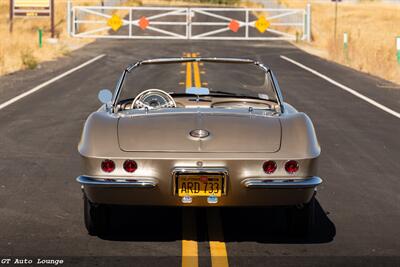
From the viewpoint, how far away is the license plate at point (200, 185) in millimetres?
7090

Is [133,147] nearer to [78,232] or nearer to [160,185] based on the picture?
[160,185]

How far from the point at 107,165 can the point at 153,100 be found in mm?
1311

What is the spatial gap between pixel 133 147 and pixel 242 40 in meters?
39.9

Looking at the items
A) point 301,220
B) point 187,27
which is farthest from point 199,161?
point 187,27

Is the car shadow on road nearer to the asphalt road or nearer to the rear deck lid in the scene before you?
the asphalt road

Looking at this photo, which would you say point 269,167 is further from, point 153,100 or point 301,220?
point 153,100

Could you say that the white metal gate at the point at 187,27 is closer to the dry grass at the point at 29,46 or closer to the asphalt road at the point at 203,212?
the dry grass at the point at 29,46

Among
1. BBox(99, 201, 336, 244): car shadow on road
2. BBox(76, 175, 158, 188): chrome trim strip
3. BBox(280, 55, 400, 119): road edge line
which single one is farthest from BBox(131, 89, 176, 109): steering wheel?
BBox(280, 55, 400, 119): road edge line

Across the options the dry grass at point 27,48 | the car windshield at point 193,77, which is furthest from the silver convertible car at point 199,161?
the dry grass at point 27,48

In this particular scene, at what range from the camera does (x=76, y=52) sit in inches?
1454

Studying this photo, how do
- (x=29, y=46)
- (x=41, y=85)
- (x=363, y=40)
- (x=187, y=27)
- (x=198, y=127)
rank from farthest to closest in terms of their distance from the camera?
(x=187, y=27) < (x=363, y=40) < (x=29, y=46) < (x=41, y=85) < (x=198, y=127)

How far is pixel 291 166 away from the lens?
718cm

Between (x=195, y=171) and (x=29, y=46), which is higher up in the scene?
(x=195, y=171)

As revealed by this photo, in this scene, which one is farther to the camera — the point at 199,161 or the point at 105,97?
the point at 105,97
